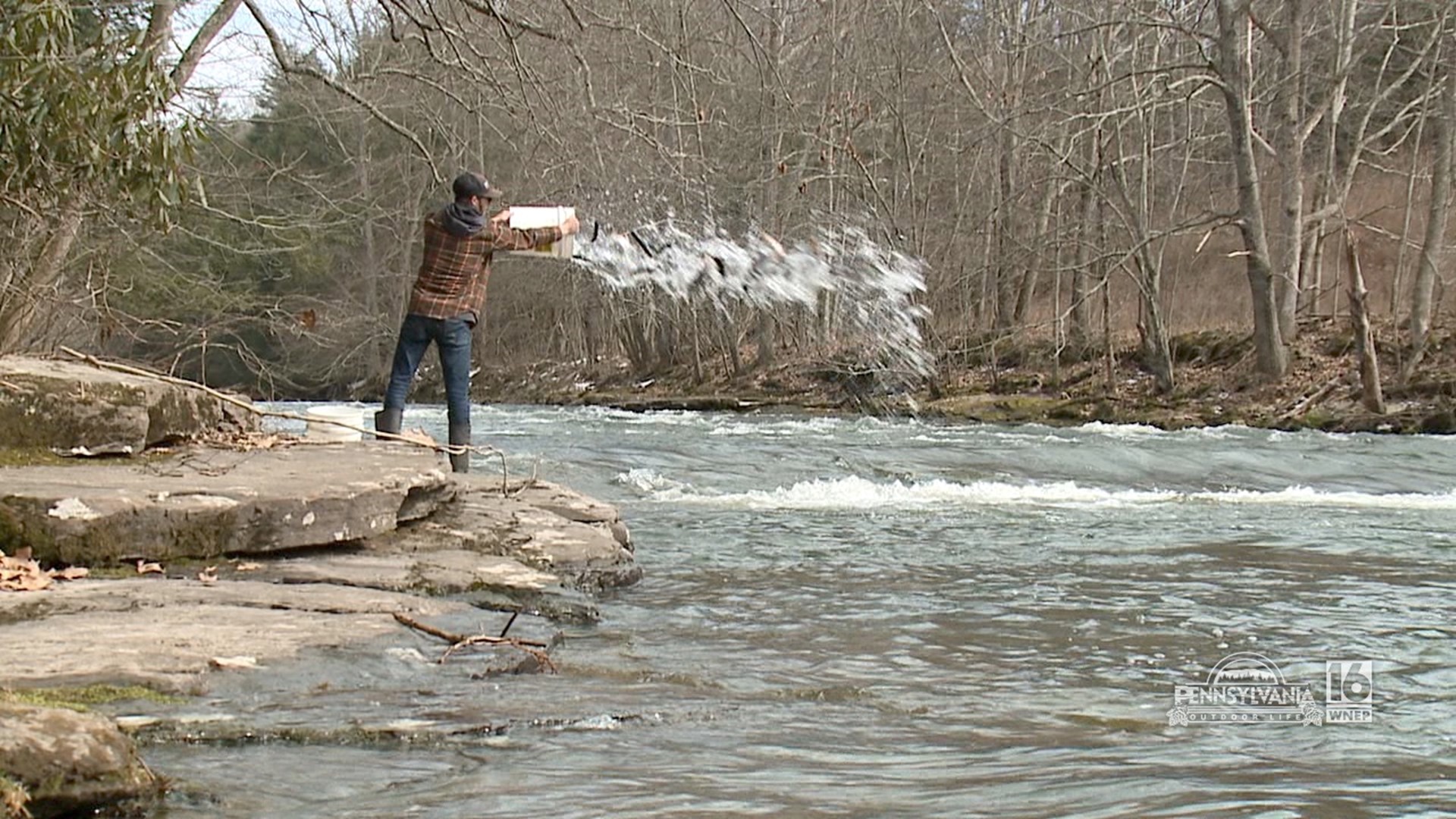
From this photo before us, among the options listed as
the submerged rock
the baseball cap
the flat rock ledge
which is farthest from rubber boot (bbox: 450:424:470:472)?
the submerged rock

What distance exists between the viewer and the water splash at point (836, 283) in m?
22.1

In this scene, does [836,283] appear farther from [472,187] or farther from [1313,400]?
[472,187]

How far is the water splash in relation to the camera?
72.4ft

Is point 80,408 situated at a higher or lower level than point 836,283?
lower

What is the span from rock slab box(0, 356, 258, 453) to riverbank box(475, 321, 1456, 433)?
16.3 meters

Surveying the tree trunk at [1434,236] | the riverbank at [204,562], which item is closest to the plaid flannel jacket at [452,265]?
the riverbank at [204,562]

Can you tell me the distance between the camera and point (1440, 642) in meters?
6.44

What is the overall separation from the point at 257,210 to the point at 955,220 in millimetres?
16360

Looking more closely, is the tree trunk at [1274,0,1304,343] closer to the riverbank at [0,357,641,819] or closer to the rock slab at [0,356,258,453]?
the riverbank at [0,357,641,819]

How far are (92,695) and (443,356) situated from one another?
5686 millimetres

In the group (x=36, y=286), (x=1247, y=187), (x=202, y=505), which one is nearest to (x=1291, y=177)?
(x=1247, y=187)

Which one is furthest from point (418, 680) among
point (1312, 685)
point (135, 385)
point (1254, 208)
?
point (1254, 208)

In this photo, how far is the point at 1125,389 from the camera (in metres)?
25.2

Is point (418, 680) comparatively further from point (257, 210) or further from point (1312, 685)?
point (257, 210)
